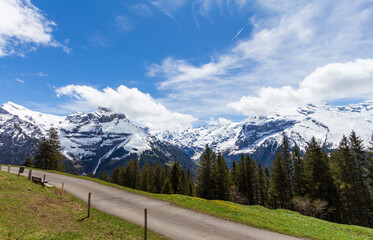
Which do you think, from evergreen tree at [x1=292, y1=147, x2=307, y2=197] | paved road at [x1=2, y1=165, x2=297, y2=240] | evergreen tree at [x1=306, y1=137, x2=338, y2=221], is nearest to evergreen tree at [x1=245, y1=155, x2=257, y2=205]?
evergreen tree at [x1=292, y1=147, x2=307, y2=197]

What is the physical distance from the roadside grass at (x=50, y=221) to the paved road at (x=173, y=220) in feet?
4.44

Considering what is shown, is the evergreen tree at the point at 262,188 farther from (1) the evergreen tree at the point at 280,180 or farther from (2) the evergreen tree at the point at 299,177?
(2) the evergreen tree at the point at 299,177

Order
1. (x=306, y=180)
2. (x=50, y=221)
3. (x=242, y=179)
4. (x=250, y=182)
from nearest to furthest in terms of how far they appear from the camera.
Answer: (x=50, y=221)
(x=306, y=180)
(x=250, y=182)
(x=242, y=179)

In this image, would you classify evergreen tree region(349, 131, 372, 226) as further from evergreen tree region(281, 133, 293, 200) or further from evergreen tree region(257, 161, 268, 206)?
evergreen tree region(257, 161, 268, 206)

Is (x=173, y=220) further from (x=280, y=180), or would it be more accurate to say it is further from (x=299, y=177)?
(x=299, y=177)

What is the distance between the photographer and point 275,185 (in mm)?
51000

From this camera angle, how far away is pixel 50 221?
14727 millimetres

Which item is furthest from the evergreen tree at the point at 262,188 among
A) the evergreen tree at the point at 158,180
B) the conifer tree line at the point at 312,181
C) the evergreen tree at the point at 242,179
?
the evergreen tree at the point at 158,180

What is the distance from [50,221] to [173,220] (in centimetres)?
990

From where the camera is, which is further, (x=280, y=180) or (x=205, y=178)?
(x=205, y=178)

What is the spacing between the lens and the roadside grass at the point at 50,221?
12438mm

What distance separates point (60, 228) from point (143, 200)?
10.5 metres

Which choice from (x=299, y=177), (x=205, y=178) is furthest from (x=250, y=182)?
(x=205, y=178)

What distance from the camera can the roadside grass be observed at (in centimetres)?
1244
